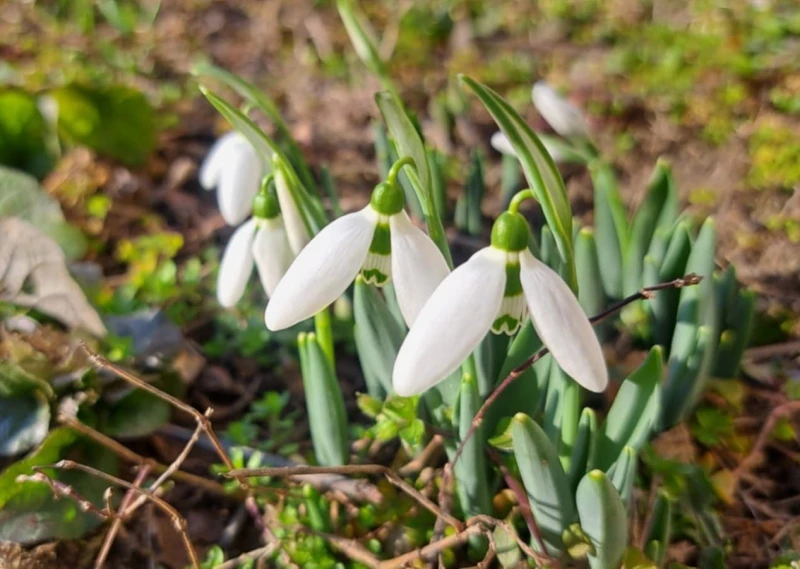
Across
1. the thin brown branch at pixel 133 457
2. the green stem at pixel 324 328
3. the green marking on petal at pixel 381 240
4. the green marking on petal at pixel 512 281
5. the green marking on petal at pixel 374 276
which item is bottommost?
the thin brown branch at pixel 133 457

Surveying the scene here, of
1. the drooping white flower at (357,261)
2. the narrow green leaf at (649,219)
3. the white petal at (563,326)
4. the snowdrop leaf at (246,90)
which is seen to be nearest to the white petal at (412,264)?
the drooping white flower at (357,261)

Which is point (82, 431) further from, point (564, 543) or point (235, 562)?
point (564, 543)

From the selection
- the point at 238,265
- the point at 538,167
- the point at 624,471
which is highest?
the point at 538,167

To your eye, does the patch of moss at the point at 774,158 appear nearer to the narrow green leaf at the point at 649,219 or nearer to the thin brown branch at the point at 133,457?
the narrow green leaf at the point at 649,219

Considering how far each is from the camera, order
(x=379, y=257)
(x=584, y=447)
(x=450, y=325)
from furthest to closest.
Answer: (x=584, y=447), (x=379, y=257), (x=450, y=325)

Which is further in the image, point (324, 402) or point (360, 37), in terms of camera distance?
point (360, 37)

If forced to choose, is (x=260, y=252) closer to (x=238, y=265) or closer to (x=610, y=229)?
(x=238, y=265)

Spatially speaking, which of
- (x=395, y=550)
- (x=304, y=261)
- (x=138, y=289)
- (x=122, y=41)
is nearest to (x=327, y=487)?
(x=395, y=550)

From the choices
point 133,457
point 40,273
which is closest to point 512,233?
point 133,457
